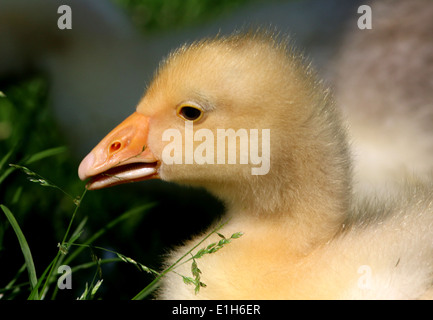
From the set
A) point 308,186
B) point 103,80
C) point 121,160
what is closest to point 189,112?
point 121,160

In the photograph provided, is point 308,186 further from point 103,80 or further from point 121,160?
point 103,80

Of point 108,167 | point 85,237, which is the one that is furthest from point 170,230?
point 108,167

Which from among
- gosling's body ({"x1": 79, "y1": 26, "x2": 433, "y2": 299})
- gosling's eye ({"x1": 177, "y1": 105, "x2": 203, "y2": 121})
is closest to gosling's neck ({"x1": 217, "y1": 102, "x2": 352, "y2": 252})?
gosling's body ({"x1": 79, "y1": 26, "x2": 433, "y2": 299})

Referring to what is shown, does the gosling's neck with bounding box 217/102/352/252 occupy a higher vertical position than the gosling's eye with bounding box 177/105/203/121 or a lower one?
lower

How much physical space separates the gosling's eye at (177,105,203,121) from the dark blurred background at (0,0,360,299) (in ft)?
2.79

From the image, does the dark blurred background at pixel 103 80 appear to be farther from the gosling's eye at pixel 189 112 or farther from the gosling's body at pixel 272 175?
the gosling's eye at pixel 189 112

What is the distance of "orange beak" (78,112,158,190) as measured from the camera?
1.79 meters

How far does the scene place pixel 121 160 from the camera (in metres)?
1.79

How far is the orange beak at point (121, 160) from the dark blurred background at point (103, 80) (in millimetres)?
695

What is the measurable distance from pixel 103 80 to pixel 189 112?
1.14 meters

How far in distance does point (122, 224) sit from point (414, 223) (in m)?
1.38

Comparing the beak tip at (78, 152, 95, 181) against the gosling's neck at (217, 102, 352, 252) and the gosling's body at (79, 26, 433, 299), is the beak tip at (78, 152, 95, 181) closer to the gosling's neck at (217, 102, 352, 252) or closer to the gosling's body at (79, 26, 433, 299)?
the gosling's body at (79, 26, 433, 299)

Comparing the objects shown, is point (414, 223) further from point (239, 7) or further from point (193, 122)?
point (239, 7)

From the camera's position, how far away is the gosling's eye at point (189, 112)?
1.75 metres
